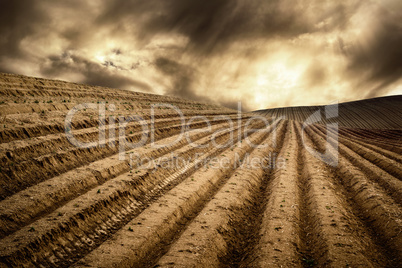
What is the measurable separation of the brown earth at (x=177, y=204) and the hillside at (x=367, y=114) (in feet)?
168

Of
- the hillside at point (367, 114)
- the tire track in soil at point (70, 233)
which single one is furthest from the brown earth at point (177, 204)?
the hillside at point (367, 114)

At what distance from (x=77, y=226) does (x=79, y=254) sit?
1.19 metres

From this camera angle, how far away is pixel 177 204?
9.20 metres

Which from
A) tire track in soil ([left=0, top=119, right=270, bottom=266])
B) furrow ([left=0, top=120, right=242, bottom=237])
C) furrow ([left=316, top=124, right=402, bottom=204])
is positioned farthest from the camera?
furrow ([left=316, top=124, right=402, bottom=204])

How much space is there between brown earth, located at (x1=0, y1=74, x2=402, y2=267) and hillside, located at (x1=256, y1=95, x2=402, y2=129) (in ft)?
168

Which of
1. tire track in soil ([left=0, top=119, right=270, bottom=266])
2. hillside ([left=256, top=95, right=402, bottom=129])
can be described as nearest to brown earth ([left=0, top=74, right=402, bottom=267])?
tire track in soil ([left=0, top=119, right=270, bottom=266])

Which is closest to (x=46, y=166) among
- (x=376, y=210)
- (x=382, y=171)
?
(x=376, y=210)

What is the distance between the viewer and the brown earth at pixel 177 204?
623 centimetres

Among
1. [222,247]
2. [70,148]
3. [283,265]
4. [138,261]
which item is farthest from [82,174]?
[283,265]

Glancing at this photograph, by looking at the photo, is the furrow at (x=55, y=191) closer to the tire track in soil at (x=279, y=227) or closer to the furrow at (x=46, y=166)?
the furrow at (x=46, y=166)

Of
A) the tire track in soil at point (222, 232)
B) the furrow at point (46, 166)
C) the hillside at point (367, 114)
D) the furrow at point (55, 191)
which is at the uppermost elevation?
the hillside at point (367, 114)

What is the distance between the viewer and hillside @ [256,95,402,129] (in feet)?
180

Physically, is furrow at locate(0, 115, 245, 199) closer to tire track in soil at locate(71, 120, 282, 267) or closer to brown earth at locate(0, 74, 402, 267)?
brown earth at locate(0, 74, 402, 267)

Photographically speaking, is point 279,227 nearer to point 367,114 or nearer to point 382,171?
point 382,171
